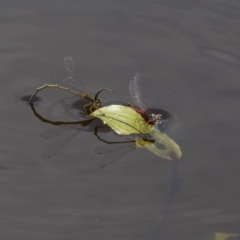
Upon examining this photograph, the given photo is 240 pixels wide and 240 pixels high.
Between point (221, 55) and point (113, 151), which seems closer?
point (113, 151)

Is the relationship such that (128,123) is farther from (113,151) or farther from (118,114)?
(113,151)

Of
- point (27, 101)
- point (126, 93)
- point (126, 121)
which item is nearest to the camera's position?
point (126, 121)

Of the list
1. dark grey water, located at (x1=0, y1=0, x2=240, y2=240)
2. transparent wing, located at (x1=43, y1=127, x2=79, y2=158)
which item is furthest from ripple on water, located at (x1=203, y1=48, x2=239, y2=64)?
transparent wing, located at (x1=43, y1=127, x2=79, y2=158)

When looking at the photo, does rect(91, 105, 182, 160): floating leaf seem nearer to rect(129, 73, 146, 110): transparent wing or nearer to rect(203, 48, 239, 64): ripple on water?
rect(129, 73, 146, 110): transparent wing

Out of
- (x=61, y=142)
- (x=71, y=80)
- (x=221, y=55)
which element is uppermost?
(x=221, y=55)

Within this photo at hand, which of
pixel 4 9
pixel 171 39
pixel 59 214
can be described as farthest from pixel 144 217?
pixel 4 9

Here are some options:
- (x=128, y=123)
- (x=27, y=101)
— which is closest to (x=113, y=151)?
(x=128, y=123)
